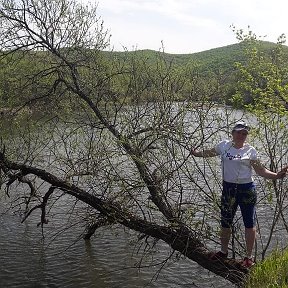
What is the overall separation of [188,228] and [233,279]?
1157 millimetres

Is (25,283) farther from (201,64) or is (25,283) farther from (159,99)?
(201,64)

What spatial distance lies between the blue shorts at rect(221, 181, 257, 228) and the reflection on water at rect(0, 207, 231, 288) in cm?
286

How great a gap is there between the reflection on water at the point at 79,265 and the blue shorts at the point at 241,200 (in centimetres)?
286

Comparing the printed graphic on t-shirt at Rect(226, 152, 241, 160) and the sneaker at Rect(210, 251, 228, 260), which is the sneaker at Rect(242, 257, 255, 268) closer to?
the sneaker at Rect(210, 251, 228, 260)

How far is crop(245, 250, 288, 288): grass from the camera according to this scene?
17.3 ft

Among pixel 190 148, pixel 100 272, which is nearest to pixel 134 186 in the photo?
pixel 190 148

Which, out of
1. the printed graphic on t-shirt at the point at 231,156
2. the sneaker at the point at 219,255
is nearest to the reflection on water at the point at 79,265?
the sneaker at the point at 219,255

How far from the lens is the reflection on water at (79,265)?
377 inches

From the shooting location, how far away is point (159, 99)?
868cm

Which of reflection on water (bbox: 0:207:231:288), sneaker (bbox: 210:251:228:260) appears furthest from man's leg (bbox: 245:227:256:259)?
reflection on water (bbox: 0:207:231:288)

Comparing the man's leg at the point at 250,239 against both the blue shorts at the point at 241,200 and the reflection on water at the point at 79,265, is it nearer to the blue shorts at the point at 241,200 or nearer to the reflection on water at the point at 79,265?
the blue shorts at the point at 241,200

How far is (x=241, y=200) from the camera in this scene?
22.1 ft

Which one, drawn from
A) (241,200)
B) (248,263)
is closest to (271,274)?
(248,263)

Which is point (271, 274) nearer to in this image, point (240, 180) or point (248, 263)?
point (248, 263)
